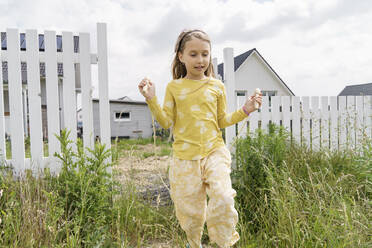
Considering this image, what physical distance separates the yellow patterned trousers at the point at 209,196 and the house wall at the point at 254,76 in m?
14.6

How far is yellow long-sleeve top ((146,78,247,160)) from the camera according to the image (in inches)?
73.7

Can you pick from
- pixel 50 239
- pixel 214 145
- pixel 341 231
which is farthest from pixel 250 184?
pixel 50 239

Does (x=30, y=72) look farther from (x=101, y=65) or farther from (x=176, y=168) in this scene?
(x=176, y=168)

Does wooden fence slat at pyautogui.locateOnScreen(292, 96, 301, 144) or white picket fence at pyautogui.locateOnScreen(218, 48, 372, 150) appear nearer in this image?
white picket fence at pyautogui.locateOnScreen(218, 48, 372, 150)

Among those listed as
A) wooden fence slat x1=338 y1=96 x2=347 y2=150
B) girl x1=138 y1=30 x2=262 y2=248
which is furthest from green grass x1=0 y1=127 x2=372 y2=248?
wooden fence slat x1=338 y1=96 x2=347 y2=150

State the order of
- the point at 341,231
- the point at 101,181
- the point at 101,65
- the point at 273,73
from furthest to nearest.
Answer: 1. the point at 273,73
2. the point at 101,65
3. the point at 101,181
4. the point at 341,231

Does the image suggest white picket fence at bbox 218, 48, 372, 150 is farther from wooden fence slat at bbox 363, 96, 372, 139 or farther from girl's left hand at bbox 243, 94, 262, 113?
girl's left hand at bbox 243, 94, 262, 113

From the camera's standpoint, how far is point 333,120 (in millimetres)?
4871

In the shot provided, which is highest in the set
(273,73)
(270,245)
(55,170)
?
(273,73)

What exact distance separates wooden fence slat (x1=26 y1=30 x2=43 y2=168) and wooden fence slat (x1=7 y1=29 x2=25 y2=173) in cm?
14

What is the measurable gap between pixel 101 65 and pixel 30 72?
0.81 m

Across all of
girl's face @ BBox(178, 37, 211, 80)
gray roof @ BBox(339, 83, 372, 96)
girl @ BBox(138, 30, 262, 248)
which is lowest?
girl @ BBox(138, 30, 262, 248)

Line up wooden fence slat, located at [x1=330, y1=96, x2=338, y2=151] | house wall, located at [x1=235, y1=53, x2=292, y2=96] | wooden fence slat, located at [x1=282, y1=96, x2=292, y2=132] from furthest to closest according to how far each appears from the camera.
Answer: house wall, located at [x1=235, y1=53, x2=292, y2=96], wooden fence slat, located at [x1=330, y1=96, x2=338, y2=151], wooden fence slat, located at [x1=282, y1=96, x2=292, y2=132]

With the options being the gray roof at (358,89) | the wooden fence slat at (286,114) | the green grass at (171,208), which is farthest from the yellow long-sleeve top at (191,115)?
the gray roof at (358,89)
